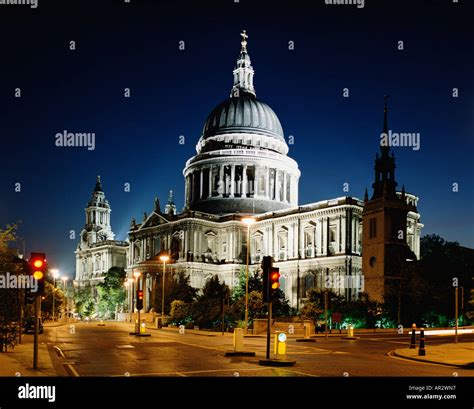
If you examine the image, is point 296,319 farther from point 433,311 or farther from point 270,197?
point 270,197

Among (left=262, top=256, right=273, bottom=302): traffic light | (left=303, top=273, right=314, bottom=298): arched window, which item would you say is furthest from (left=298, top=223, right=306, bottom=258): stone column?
(left=262, top=256, right=273, bottom=302): traffic light

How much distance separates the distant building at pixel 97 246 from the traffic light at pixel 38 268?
12326 centimetres

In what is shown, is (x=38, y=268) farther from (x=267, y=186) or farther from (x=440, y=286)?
(x=267, y=186)

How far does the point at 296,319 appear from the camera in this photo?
5681 centimetres

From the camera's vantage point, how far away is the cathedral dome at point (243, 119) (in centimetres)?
11788

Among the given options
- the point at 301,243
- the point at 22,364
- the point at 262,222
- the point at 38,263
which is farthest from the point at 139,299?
the point at 262,222

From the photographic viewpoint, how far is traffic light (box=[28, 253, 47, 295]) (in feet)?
60.6

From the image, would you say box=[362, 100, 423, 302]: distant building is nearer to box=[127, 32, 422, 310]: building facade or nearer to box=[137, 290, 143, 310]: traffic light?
box=[127, 32, 422, 310]: building facade

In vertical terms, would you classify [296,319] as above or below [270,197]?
below

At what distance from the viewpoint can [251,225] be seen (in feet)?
337

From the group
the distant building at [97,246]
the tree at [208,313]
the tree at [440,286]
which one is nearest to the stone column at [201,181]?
the distant building at [97,246]

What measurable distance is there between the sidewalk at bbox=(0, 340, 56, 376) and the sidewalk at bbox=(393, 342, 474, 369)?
11973 mm
